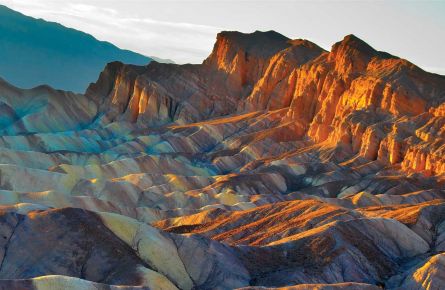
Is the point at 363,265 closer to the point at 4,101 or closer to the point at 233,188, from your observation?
the point at 233,188

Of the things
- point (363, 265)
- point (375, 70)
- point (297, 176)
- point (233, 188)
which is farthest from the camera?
point (375, 70)

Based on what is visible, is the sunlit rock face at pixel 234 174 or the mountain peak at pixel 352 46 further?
the mountain peak at pixel 352 46

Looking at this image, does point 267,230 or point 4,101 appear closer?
point 267,230

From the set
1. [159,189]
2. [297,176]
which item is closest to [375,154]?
[297,176]

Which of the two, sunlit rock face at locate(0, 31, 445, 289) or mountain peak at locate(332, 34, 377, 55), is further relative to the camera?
mountain peak at locate(332, 34, 377, 55)

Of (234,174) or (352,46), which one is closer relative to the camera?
(234,174)

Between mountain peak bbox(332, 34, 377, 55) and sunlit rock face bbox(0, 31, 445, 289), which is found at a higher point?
mountain peak bbox(332, 34, 377, 55)

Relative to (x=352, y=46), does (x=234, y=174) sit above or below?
below

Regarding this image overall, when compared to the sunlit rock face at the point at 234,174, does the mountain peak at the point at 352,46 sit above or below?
above
